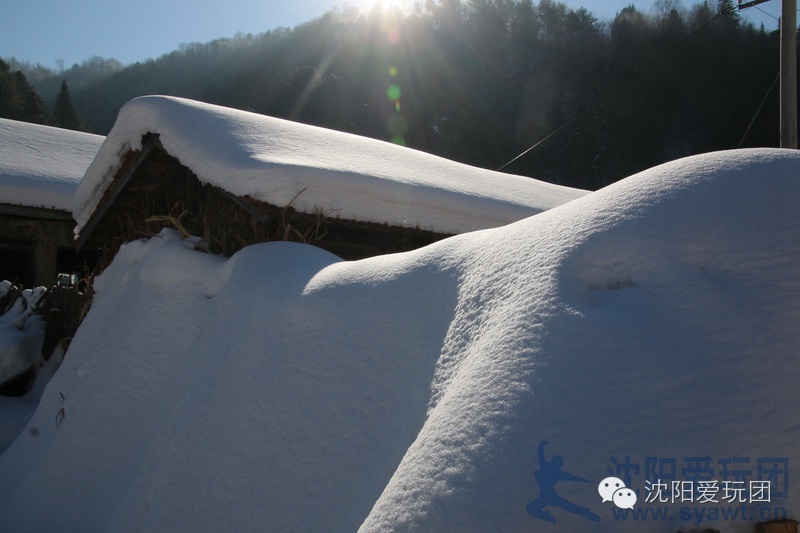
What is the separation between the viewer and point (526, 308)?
1785 millimetres

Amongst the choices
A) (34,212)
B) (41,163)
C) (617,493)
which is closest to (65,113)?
(41,163)

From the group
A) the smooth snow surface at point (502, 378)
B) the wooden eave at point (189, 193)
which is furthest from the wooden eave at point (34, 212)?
the smooth snow surface at point (502, 378)

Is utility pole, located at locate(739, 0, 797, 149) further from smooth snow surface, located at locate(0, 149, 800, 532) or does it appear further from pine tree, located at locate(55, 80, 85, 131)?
pine tree, located at locate(55, 80, 85, 131)

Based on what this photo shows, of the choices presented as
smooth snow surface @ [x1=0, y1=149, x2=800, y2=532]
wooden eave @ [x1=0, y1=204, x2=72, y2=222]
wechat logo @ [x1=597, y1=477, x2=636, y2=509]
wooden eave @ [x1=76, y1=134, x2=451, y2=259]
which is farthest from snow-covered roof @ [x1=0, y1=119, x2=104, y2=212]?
wechat logo @ [x1=597, y1=477, x2=636, y2=509]

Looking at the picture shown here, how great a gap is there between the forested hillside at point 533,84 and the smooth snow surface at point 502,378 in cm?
2082

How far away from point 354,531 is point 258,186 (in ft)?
8.25

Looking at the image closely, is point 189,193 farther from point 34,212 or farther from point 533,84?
point 533,84

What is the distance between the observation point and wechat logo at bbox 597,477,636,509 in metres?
1.36

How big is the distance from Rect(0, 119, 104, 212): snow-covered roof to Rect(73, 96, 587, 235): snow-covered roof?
10.0 ft

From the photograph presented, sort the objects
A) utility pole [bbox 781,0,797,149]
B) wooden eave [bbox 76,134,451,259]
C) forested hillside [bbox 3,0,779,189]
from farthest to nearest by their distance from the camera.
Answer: forested hillside [bbox 3,0,779,189] → utility pole [bbox 781,0,797,149] → wooden eave [bbox 76,134,451,259]

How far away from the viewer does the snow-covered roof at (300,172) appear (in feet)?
13.4

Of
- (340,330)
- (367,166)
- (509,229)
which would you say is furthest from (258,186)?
(509,229)

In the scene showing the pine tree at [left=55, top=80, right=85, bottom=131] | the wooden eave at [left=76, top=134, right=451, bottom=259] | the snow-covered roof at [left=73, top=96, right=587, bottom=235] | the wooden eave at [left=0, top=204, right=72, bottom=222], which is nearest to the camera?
the snow-covered roof at [left=73, top=96, right=587, bottom=235]

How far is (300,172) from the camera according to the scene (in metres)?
4.08
